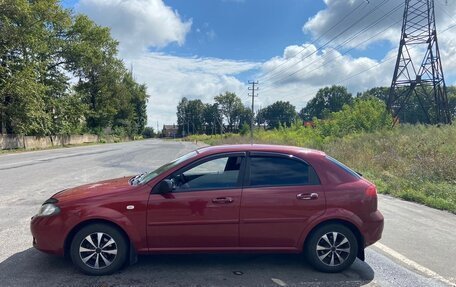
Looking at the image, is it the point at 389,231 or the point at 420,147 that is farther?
the point at 420,147

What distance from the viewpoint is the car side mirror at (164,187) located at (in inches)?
172

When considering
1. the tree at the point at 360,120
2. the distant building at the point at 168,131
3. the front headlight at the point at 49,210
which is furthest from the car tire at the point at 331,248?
the distant building at the point at 168,131

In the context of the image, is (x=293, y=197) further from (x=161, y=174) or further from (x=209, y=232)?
(x=161, y=174)

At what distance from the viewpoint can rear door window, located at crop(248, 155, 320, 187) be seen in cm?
459

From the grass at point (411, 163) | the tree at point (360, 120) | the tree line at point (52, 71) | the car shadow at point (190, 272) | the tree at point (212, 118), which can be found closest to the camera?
the car shadow at point (190, 272)

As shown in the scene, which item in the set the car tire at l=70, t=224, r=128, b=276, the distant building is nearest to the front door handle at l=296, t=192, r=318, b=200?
the car tire at l=70, t=224, r=128, b=276

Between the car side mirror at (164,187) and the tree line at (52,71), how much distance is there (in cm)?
3418

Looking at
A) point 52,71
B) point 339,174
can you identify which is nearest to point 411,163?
point 339,174

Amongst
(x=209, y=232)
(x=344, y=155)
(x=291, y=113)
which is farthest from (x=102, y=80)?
(x=291, y=113)

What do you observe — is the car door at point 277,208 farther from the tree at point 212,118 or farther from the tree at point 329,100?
the tree at point 212,118

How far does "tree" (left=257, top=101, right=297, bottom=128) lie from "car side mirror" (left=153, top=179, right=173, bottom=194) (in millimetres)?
125654

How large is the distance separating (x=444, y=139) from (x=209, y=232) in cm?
1390

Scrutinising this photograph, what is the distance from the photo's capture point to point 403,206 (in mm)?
8539

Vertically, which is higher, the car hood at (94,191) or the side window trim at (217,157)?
the side window trim at (217,157)
